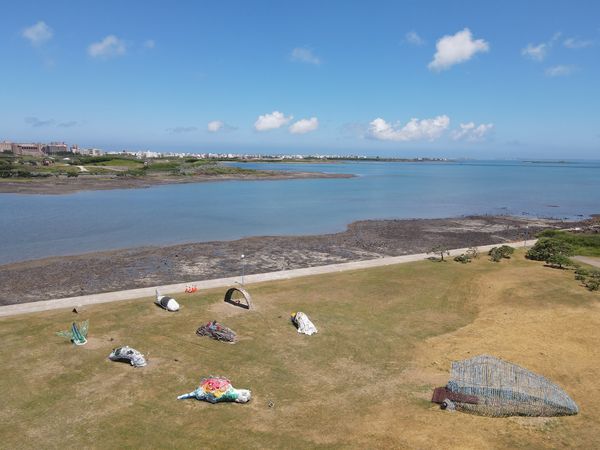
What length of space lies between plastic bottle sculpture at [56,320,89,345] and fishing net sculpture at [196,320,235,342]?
17.7 feet

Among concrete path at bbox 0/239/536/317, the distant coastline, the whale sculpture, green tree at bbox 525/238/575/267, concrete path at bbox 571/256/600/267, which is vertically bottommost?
concrete path at bbox 571/256/600/267

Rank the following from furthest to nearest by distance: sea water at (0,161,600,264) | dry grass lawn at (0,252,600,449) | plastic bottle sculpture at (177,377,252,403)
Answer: sea water at (0,161,600,264) < plastic bottle sculpture at (177,377,252,403) < dry grass lawn at (0,252,600,449)

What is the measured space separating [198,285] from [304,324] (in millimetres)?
10279

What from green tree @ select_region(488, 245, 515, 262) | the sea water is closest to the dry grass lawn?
green tree @ select_region(488, 245, 515, 262)

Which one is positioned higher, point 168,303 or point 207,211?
point 207,211

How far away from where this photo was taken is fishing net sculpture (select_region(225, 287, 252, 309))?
971 inches

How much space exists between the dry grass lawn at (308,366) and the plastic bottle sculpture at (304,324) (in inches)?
16.0

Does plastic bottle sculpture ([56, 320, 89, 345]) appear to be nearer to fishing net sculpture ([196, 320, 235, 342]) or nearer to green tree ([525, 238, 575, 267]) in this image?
fishing net sculpture ([196, 320, 235, 342])

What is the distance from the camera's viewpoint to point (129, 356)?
59.6 ft

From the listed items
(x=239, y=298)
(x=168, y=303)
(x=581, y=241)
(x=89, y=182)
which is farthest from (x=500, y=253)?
(x=89, y=182)

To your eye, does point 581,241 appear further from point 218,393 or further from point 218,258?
point 218,393

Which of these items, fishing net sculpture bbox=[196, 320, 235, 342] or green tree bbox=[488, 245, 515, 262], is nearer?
fishing net sculpture bbox=[196, 320, 235, 342]

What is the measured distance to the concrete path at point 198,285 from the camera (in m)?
25.0

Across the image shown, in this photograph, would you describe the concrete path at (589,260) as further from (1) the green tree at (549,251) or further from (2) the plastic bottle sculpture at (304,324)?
(2) the plastic bottle sculpture at (304,324)
